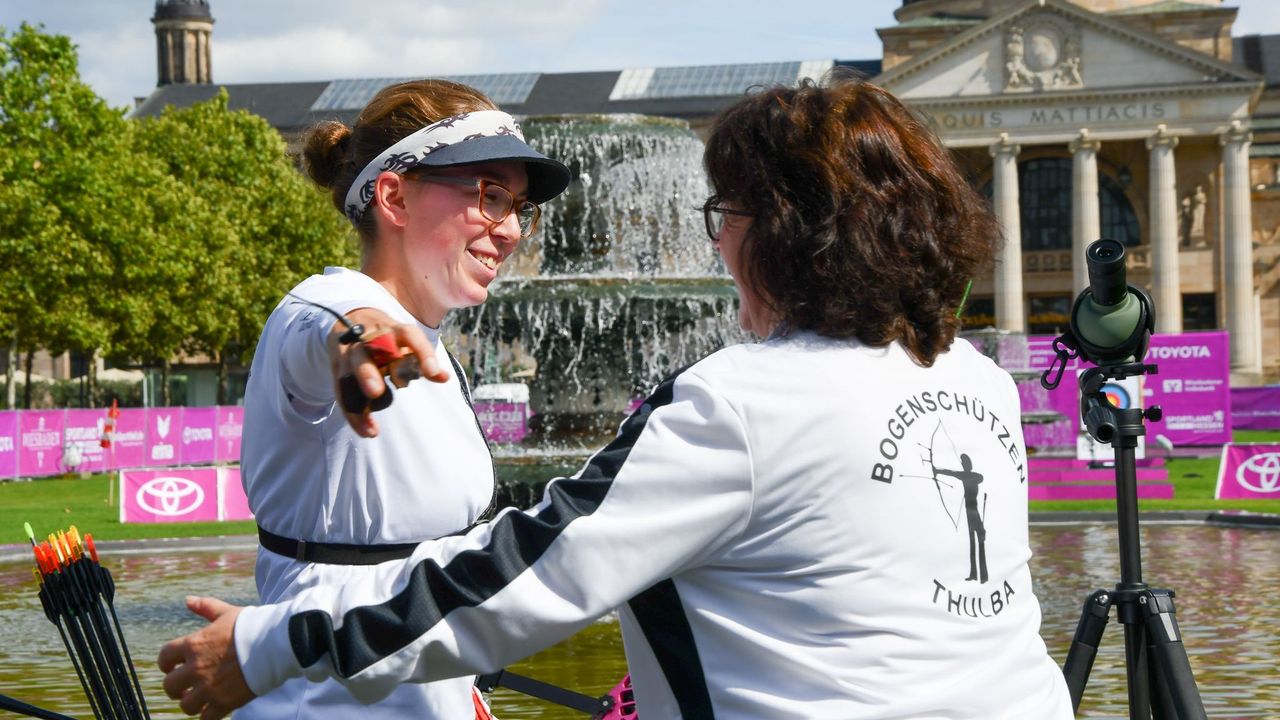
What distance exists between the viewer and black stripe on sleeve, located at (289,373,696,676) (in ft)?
7.64

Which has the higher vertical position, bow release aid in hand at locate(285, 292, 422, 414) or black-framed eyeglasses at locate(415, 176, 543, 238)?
black-framed eyeglasses at locate(415, 176, 543, 238)

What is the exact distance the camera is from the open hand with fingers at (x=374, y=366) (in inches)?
92.3

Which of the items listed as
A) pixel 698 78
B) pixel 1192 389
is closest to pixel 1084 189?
pixel 698 78

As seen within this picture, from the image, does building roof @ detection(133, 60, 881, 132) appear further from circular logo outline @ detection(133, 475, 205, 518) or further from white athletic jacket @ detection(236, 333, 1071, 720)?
white athletic jacket @ detection(236, 333, 1071, 720)

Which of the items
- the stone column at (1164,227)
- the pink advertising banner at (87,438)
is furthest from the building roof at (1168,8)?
the pink advertising banner at (87,438)

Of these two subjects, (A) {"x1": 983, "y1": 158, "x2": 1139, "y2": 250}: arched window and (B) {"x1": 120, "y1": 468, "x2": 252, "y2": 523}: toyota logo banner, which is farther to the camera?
(A) {"x1": 983, "y1": 158, "x2": 1139, "y2": 250}: arched window

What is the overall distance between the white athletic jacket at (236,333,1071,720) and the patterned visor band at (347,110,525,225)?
1149 millimetres

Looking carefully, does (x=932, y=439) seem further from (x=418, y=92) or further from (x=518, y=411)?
(x=518, y=411)

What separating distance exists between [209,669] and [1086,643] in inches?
116

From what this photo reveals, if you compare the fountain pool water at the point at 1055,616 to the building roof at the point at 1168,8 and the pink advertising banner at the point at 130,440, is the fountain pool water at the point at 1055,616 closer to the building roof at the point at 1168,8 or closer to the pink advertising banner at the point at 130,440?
the pink advertising banner at the point at 130,440

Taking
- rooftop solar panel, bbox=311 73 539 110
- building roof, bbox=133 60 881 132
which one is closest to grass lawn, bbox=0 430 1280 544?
building roof, bbox=133 60 881 132

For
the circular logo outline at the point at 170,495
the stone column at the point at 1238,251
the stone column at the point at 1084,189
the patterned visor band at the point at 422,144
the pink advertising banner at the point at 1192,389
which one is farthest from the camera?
the stone column at the point at 1084,189

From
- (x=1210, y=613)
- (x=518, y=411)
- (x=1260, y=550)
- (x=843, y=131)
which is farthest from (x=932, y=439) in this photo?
(x=518, y=411)

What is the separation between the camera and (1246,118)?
75938mm
